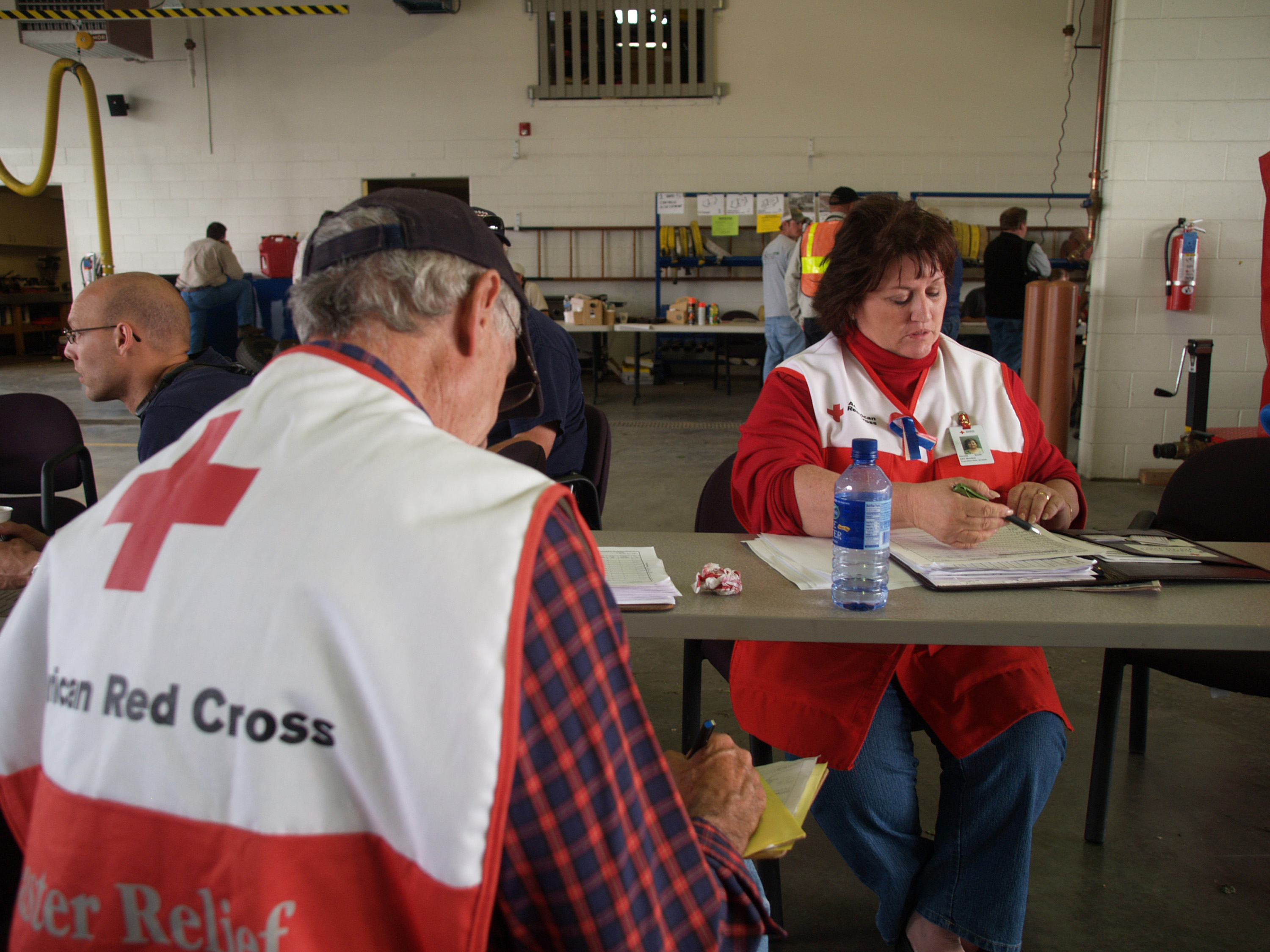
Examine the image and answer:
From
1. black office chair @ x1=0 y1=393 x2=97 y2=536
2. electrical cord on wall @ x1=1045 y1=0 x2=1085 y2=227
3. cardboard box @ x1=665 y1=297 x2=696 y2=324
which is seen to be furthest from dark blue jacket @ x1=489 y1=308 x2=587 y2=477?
electrical cord on wall @ x1=1045 y1=0 x2=1085 y2=227

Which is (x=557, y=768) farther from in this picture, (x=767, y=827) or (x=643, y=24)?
(x=643, y=24)

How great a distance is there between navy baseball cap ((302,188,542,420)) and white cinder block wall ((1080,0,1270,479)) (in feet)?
15.5

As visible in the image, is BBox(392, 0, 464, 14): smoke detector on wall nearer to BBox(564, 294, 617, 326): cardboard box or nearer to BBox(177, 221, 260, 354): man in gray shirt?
BBox(177, 221, 260, 354): man in gray shirt

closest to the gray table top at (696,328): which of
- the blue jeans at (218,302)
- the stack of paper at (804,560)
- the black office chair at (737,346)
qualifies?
the black office chair at (737,346)

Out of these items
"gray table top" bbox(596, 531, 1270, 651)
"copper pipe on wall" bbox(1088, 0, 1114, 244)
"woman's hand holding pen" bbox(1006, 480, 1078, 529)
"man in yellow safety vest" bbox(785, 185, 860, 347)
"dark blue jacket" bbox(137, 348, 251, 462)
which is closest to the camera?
"gray table top" bbox(596, 531, 1270, 651)

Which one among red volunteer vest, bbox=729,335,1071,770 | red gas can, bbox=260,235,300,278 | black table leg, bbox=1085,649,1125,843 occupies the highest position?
red gas can, bbox=260,235,300,278

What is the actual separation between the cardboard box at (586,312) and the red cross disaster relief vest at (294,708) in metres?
7.32

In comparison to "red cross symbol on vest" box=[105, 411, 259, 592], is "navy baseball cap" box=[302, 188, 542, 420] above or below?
above

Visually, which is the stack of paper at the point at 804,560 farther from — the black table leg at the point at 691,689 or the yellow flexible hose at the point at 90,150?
the yellow flexible hose at the point at 90,150

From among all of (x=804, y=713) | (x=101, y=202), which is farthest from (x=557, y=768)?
(x=101, y=202)

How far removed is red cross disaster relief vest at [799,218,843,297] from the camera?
4.81 meters

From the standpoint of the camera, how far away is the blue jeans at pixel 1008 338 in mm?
6391

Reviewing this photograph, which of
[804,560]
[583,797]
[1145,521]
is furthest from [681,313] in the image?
[583,797]

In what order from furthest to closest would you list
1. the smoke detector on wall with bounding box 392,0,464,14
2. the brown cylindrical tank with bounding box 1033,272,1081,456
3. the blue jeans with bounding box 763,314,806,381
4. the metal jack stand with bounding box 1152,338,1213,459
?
the smoke detector on wall with bounding box 392,0,464,14
the blue jeans with bounding box 763,314,806,381
the brown cylindrical tank with bounding box 1033,272,1081,456
the metal jack stand with bounding box 1152,338,1213,459
